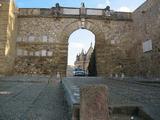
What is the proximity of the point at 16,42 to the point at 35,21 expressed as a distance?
1971 millimetres

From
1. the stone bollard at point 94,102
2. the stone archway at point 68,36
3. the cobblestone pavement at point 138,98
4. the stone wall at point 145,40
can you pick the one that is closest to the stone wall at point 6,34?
the stone archway at point 68,36

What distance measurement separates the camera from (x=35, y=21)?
648 inches

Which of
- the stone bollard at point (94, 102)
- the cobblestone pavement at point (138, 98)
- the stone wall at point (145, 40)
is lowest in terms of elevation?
the cobblestone pavement at point (138, 98)

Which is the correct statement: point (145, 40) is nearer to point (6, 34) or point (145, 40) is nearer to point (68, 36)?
point (68, 36)

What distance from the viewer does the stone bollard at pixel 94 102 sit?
102 inches

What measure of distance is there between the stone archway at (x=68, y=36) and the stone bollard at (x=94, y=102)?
13.4 metres

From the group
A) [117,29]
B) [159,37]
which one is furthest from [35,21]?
[159,37]

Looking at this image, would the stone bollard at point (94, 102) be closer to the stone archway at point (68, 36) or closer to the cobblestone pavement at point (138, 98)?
the cobblestone pavement at point (138, 98)

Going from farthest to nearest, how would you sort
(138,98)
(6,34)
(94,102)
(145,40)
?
(145,40) → (6,34) → (138,98) → (94,102)

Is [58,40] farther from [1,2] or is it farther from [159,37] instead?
[159,37]

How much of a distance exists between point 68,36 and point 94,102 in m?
14.0

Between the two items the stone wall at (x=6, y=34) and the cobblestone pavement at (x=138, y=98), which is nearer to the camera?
the cobblestone pavement at (x=138, y=98)

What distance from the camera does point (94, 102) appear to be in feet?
8.51

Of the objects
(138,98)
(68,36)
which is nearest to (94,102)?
(138,98)
